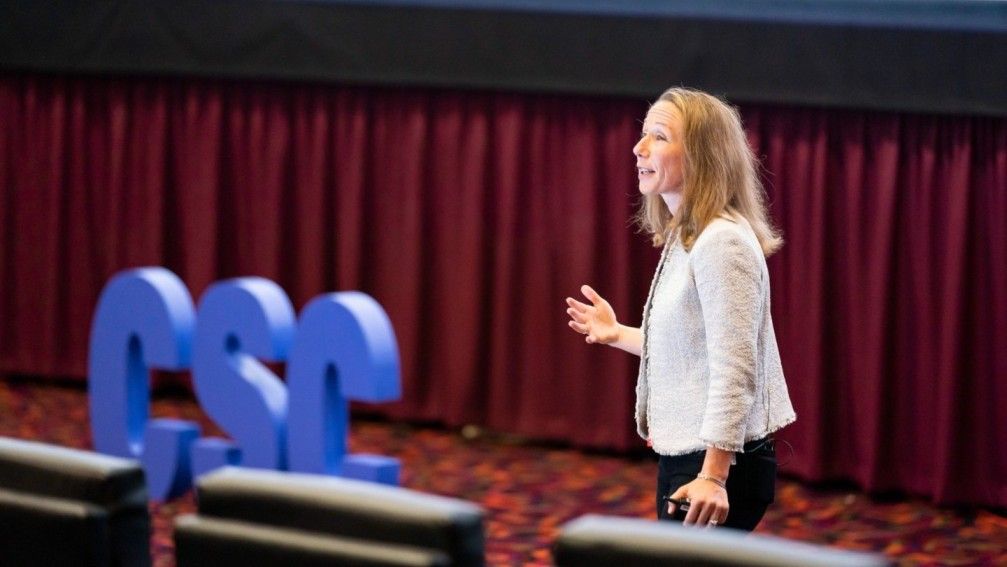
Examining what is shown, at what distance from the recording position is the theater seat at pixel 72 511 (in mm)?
1837

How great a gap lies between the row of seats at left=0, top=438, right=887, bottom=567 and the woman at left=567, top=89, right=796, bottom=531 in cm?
76

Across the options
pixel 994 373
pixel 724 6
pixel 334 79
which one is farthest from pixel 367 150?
pixel 994 373

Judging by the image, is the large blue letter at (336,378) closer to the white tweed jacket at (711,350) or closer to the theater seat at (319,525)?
the white tweed jacket at (711,350)

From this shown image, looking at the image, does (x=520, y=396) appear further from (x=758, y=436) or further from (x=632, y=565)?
(x=632, y=565)

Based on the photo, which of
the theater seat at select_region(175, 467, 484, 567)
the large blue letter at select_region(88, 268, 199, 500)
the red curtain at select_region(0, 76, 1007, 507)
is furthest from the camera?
the red curtain at select_region(0, 76, 1007, 507)

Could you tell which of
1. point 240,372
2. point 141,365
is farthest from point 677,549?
point 141,365

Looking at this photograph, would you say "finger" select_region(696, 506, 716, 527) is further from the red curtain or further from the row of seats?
the red curtain

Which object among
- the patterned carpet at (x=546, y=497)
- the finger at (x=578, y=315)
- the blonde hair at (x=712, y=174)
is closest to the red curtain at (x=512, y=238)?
the patterned carpet at (x=546, y=497)

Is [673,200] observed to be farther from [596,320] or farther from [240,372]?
[240,372]

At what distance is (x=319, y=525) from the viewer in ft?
5.57

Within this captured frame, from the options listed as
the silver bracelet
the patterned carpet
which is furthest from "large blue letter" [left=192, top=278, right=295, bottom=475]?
the silver bracelet

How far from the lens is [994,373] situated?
5.05 m

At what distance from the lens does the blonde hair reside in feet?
8.11

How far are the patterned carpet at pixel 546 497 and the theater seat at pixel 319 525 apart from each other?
8.30ft
